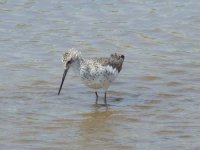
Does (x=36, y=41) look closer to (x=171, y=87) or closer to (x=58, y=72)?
(x=58, y=72)

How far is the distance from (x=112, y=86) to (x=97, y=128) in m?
2.06

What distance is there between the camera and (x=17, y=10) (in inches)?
599

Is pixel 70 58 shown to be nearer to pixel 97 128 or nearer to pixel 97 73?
pixel 97 73

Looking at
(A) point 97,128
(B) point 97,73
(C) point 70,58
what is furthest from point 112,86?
(A) point 97,128

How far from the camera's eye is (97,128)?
9289 mm

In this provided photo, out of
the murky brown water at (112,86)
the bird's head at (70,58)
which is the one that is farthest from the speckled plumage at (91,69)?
the murky brown water at (112,86)

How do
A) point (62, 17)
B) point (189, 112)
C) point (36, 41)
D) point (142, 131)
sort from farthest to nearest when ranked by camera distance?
point (62, 17) → point (36, 41) → point (189, 112) → point (142, 131)

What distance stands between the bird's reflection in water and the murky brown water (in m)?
0.01

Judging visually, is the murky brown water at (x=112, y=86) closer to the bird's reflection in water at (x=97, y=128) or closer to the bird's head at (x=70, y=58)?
the bird's reflection in water at (x=97, y=128)

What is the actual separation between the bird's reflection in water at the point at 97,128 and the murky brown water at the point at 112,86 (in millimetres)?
13

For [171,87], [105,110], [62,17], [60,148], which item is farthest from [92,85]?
[62,17]

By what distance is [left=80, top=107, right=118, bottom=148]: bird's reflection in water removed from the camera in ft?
28.3

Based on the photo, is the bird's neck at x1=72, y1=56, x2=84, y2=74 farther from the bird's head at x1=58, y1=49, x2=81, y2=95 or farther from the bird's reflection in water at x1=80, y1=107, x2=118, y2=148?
the bird's reflection in water at x1=80, y1=107, x2=118, y2=148

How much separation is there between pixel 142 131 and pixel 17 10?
7050 mm
